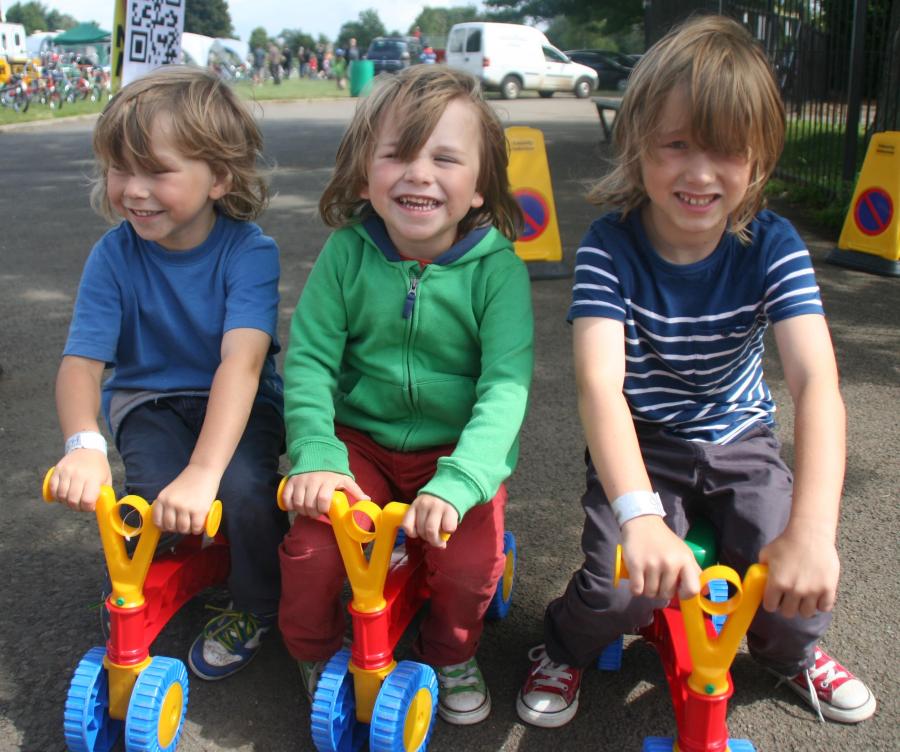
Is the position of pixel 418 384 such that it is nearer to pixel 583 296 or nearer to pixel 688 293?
pixel 583 296

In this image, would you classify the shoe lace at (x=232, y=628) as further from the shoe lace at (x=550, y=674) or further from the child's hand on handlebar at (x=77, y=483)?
the shoe lace at (x=550, y=674)

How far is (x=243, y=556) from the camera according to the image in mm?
2246

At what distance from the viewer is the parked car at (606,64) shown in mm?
30328

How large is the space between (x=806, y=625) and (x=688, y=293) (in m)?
0.77

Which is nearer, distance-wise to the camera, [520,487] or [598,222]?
[598,222]

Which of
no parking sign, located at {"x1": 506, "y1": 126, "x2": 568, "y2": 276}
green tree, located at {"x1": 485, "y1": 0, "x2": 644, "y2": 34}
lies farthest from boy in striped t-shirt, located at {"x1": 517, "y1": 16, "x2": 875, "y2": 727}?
green tree, located at {"x1": 485, "y1": 0, "x2": 644, "y2": 34}

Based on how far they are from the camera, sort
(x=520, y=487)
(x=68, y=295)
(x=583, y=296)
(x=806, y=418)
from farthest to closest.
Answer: (x=68, y=295) < (x=520, y=487) < (x=583, y=296) < (x=806, y=418)

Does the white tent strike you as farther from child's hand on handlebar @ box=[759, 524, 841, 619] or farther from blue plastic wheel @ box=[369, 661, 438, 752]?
child's hand on handlebar @ box=[759, 524, 841, 619]

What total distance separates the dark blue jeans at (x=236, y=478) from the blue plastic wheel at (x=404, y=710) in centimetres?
51

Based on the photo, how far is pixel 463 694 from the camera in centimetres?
216

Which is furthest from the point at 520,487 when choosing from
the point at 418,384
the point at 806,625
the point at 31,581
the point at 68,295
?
the point at 68,295

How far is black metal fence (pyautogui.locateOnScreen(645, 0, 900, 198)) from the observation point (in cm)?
727

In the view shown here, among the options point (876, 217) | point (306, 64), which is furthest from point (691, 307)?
point (306, 64)

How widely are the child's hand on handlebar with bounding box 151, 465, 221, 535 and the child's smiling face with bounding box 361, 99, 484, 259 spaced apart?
753 mm
